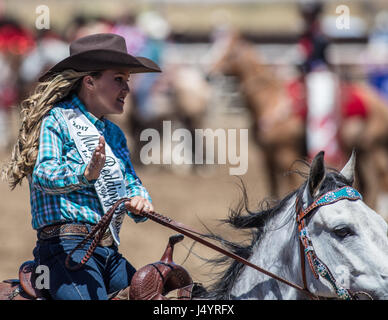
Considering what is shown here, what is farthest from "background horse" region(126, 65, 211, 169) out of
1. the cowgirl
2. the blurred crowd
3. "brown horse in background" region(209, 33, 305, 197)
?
the cowgirl

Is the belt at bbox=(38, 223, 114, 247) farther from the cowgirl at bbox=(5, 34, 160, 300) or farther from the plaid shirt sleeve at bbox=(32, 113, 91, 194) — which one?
the plaid shirt sleeve at bbox=(32, 113, 91, 194)

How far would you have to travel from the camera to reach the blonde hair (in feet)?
8.86

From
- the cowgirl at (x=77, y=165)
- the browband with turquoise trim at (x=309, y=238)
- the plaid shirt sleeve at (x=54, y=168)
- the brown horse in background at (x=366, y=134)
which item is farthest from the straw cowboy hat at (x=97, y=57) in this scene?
the brown horse in background at (x=366, y=134)

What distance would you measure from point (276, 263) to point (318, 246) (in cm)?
25

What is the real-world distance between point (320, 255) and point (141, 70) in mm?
1060

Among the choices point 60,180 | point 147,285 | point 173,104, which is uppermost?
point 173,104

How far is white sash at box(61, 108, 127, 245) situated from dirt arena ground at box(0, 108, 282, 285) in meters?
2.27

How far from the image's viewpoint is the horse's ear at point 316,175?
2.58 meters

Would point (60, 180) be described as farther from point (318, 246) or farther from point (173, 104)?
point (173, 104)

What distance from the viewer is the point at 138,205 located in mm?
2641

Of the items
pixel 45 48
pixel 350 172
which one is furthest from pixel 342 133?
pixel 350 172

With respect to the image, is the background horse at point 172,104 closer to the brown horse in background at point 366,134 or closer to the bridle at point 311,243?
the brown horse in background at point 366,134
